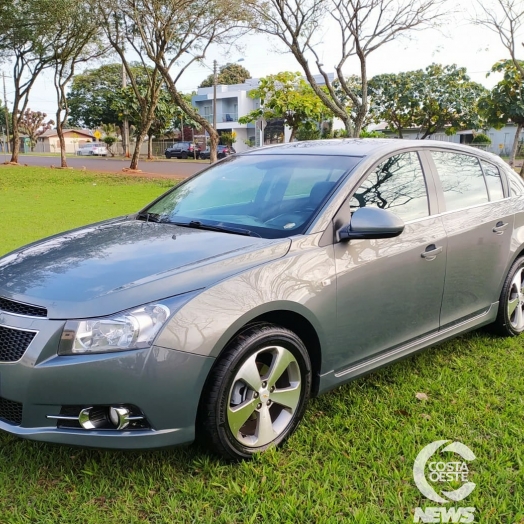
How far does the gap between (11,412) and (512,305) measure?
11.7 ft

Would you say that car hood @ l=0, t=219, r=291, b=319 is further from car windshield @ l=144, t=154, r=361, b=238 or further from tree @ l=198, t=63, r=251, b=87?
tree @ l=198, t=63, r=251, b=87

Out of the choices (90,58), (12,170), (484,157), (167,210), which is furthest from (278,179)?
(90,58)

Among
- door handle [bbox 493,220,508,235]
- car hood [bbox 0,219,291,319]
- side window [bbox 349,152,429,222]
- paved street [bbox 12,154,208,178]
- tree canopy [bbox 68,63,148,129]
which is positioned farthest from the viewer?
tree canopy [bbox 68,63,148,129]

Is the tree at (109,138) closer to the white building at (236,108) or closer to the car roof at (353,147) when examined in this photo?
the white building at (236,108)

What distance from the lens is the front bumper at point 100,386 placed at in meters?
2.34

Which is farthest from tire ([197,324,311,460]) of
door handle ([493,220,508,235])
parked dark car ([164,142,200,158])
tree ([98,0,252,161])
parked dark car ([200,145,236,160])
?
parked dark car ([164,142,200,158])

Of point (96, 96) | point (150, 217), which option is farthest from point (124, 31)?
point (96, 96)

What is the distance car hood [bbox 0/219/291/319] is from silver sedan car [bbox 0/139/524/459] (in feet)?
0.03

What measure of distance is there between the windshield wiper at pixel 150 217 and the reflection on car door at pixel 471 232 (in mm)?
1817

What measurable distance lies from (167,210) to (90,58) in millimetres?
26551

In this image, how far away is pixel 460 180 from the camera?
396cm

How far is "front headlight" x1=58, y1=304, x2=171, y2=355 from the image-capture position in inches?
93.0

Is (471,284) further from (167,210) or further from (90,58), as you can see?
(90,58)

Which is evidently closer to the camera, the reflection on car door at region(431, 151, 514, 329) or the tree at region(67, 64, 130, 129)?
the reflection on car door at region(431, 151, 514, 329)
